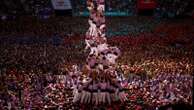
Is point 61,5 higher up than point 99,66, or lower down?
lower down

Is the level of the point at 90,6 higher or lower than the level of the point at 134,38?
higher

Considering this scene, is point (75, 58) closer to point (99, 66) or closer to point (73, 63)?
point (73, 63)

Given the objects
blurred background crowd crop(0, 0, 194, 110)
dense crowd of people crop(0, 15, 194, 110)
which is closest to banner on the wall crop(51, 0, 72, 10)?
blurred background crowd crop(0, 0, 194, 110)

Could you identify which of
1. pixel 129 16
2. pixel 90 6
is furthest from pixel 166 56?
pixel 129 16

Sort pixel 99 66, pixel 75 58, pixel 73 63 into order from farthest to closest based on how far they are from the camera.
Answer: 1. pixel 75 58
2. pixel 73 63
3. pixel 99 66

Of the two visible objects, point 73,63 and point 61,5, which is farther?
point 61,5

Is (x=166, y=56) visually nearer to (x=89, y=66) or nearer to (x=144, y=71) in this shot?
(x=144, y=71)

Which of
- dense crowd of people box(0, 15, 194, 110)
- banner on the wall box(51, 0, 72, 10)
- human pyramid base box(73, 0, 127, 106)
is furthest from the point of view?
banner on the wall box(51, 0, 72, 10)

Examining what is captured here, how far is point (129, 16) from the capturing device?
4359cm

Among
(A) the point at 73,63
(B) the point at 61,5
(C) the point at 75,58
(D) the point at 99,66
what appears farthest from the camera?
(B) the point at 61,5

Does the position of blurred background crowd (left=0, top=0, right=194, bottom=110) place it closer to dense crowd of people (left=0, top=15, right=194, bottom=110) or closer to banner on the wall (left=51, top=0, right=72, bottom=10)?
dense crowd of people (left=0, top=15, right=194, bottom=110)

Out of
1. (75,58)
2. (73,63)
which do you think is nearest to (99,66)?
(73,63)

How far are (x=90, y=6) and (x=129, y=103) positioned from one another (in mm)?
3349

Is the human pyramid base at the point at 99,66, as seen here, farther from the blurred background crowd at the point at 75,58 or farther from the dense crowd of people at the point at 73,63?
the dense crowd of people at the point at 73,63
